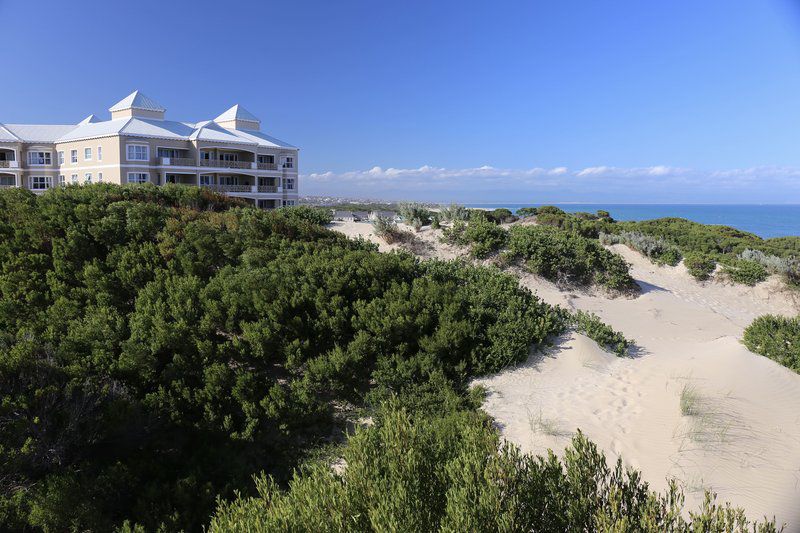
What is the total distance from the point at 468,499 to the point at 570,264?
44.0 ft

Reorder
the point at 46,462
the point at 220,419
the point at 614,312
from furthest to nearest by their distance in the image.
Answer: the point at 614,312 < the point at 220,419 < the point at 46,462

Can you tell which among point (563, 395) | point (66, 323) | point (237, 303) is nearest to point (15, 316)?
point (66, 323)

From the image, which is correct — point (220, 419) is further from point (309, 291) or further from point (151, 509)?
point (309, 291)

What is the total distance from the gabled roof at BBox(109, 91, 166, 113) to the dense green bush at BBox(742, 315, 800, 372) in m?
45.7

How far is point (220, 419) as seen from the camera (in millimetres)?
7203

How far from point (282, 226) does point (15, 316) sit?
6591 mm

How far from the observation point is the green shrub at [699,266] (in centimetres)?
1836

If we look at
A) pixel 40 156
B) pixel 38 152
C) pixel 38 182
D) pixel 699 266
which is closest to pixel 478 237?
pixel 699 266

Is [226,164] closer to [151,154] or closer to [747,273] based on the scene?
Result: [151,154]

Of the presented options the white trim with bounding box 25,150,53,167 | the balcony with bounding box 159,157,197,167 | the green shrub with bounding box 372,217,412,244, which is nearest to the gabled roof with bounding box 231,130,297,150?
the balcony with bounding box 159,157,197,167

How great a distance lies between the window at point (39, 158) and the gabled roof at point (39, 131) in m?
1.15

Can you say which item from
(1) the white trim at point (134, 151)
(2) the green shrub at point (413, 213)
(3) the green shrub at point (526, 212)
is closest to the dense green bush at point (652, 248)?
(2) the green shrub at point (413, 213)

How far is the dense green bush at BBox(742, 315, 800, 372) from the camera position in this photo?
9383 mm

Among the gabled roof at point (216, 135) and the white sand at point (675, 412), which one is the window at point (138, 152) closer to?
the gabled roof at point (216, 135)
